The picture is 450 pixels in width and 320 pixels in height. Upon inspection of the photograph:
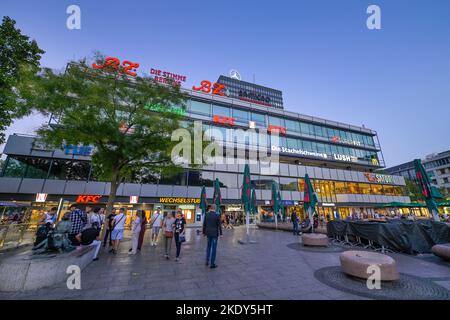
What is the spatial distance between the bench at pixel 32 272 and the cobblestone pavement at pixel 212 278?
0.20 metres

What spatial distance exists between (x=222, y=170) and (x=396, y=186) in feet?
112

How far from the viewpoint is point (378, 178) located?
3403 cm

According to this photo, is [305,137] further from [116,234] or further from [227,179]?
[116,234]

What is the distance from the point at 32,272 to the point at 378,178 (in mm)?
43562

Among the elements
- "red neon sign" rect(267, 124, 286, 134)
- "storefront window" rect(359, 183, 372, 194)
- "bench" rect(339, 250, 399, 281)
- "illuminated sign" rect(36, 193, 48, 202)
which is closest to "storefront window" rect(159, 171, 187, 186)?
"illuminated sign" rect(36, 193, 48, 202)

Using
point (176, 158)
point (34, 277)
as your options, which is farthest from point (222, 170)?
point (34, 277)

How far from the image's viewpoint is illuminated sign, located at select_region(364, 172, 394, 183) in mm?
33344

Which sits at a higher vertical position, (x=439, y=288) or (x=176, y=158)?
(x=176, y=158)

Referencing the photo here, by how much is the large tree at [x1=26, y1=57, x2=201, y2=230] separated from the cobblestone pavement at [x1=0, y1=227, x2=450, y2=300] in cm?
498

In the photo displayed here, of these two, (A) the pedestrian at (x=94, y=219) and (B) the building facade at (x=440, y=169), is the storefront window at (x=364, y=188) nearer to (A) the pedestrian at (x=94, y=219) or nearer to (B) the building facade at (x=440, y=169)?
(B) the building facade at (x=440, y=169)

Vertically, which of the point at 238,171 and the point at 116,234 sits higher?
the point at 238,171

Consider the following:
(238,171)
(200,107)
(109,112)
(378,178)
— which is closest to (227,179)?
(238,171)
